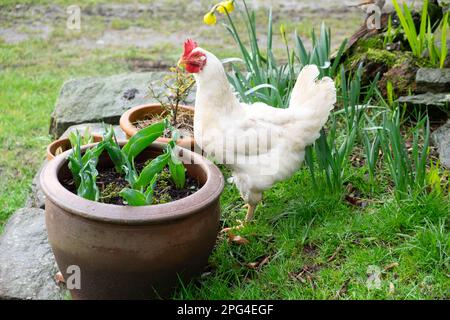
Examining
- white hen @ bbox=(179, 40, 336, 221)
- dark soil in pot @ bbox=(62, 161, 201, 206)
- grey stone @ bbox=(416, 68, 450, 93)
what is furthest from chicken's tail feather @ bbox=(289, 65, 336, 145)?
grey stone @ bbox=(416, 68, 450, 93)

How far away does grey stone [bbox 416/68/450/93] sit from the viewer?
12.7 feet

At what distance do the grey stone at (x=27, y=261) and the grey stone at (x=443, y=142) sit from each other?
2.19 metres

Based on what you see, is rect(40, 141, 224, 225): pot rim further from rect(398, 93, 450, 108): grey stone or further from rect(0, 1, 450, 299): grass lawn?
rect(398, 93, 450, 108): grey stone

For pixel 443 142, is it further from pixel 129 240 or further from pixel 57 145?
pixel 57 145

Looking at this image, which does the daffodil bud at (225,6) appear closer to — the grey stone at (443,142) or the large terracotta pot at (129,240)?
the large terracotta pot at (129,240)

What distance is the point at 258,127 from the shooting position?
2.97 m

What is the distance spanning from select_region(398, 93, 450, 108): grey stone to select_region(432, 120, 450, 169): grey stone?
0.16m

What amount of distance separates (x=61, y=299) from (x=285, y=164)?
1277 millimetres

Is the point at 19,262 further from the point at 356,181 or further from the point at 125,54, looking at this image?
the point at 125,54

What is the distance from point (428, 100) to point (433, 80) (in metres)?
0.18

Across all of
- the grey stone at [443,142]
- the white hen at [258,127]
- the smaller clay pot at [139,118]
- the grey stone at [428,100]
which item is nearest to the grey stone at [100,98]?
the smaller clay pot at [139,118]

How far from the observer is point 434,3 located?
4.45 metres

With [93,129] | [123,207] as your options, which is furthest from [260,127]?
[93,129]

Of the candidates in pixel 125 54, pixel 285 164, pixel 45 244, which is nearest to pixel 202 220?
pixel 285 164
